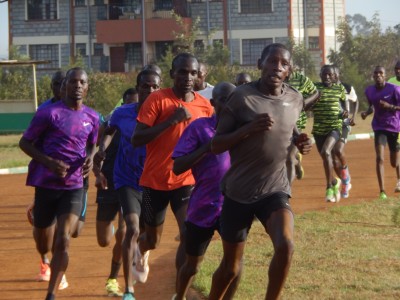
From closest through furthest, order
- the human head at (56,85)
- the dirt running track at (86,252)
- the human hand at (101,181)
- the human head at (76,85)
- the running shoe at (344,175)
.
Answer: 1. the human head at (76,85)
2. the human hand at (101,181)
3. the dirt running track at (86,252)
4. the human head at (56,85)
5. the running shoe at (344,175)

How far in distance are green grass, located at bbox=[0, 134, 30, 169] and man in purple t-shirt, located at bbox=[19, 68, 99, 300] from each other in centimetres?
1677

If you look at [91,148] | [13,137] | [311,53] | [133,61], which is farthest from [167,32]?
[91,148]

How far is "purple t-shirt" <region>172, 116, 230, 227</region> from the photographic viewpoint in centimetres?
755

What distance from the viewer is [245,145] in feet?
23.1

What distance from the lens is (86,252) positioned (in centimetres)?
1198

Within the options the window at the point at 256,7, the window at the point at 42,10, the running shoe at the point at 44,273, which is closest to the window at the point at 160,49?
the window at the point at 256,7

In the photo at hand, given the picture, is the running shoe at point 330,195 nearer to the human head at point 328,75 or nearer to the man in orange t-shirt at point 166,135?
the human head at point 328,75

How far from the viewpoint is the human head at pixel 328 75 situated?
53.7 feet

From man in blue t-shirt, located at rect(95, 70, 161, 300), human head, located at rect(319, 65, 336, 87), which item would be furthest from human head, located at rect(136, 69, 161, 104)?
human head, located at rect(319, 65, 336, 87)

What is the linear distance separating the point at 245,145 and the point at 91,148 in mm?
2616

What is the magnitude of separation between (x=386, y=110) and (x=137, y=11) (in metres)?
42.4

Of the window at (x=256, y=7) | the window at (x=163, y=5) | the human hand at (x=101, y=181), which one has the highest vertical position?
the window at (x=163, y=5)

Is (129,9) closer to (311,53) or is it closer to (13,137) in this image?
(311,53)

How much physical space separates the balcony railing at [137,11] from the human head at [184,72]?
1883 inches
